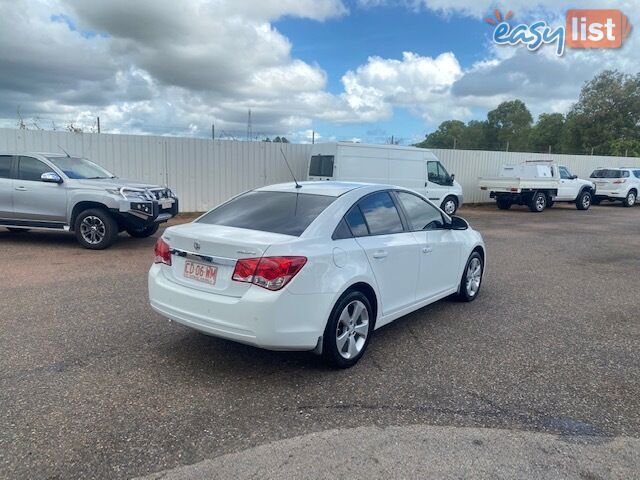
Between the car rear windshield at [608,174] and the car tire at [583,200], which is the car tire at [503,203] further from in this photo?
the car rear windshield at [608,174]

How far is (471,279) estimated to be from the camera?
19.8 ft

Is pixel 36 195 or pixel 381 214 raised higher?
pixel 381 214

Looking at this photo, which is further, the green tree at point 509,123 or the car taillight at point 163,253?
the green tree at point 509,123

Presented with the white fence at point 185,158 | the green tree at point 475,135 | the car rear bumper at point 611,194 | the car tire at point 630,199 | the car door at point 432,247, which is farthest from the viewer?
the green tree at point 475,135

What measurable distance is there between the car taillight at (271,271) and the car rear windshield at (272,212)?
0.36 meters

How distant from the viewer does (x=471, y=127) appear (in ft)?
246

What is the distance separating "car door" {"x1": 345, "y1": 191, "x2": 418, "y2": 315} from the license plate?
48.1 inches

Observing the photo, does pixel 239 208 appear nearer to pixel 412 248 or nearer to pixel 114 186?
pixel 412 248

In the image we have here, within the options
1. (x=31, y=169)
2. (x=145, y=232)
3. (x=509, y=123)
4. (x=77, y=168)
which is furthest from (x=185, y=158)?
(x=509, y=123)

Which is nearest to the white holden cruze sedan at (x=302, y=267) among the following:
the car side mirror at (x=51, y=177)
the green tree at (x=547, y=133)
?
the car side mirror at (x=51, y=177)

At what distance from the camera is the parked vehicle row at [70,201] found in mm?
8695

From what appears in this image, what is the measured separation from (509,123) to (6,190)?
71.3 meters

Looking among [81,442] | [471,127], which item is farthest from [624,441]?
[471,127]

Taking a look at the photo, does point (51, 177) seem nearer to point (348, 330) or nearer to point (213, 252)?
point (213, 252)
